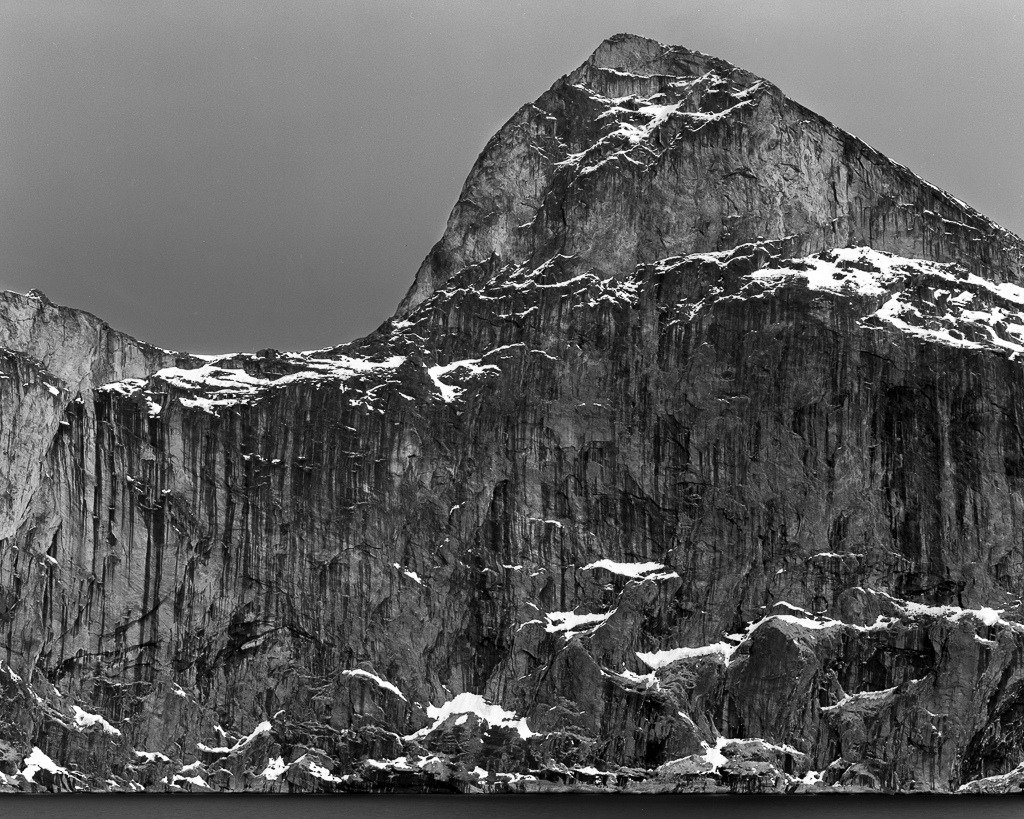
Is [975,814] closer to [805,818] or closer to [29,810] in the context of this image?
[805,818]

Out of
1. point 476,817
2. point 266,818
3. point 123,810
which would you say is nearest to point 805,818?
point 476,817

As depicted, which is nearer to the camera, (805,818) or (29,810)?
(805,818)

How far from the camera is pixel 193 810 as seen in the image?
199m

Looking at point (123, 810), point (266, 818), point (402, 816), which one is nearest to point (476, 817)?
point (402, 816)

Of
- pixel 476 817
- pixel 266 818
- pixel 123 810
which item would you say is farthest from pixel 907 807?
pixel 123 810

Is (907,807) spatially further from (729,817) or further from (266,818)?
(266,818)

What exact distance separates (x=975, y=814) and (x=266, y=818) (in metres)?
66.2

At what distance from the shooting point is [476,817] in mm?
189125

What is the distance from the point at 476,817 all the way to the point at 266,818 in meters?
19.6

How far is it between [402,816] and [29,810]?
37496 mm

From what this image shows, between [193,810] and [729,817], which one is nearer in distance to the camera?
[729,817]

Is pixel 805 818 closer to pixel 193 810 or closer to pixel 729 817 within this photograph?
pixel 729 817

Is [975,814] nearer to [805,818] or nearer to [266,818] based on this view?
[805,818]

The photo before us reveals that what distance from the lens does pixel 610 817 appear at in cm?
19038
